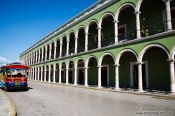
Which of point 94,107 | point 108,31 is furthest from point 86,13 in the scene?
point 94,107

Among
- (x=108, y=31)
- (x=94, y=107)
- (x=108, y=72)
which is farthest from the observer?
(x=108, y=31)

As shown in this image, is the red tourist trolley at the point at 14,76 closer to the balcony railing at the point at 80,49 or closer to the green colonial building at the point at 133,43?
the green colonial building at the point at 133,43

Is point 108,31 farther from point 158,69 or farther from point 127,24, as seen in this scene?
point 158,69

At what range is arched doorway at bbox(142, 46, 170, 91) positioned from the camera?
15.4m

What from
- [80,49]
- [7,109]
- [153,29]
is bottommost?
[7,109]

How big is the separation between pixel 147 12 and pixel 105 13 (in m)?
4.50

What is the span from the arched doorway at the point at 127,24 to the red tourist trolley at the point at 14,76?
10.9m

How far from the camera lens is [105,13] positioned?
19453 millimetres

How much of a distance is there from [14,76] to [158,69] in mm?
13919

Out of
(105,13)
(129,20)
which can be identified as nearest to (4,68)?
(105,13)

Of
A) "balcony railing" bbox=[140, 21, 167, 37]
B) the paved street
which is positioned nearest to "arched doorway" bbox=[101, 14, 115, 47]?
"balcony railing" bbox=[140, 21, 167, 37]

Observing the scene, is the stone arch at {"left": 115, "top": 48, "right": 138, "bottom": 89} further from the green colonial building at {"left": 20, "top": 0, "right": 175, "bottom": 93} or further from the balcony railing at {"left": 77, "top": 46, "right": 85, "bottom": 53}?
the balcony railing at {"left": 77, "top": 46, "right": 85, "bottom": 53}

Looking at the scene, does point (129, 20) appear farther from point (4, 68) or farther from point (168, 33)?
point (4, 68)

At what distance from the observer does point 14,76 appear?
56.4 ft
